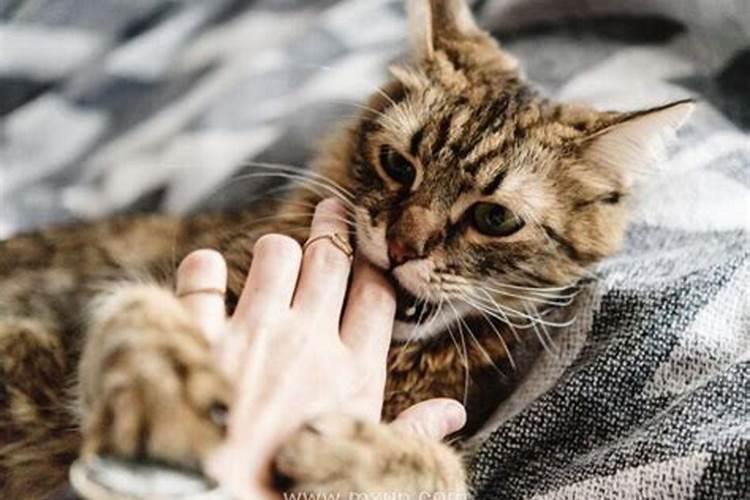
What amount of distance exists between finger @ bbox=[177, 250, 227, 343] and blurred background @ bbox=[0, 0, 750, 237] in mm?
549

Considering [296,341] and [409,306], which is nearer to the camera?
[296,341]

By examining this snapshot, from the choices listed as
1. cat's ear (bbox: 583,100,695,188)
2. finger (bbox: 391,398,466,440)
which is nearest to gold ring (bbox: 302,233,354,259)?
finger (bbox: 391,398,466,440)

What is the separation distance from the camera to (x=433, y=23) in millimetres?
1431

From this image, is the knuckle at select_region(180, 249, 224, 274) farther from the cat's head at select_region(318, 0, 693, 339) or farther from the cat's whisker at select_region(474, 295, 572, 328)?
the cat's whisker at select_region(474, 295, 572, 328)

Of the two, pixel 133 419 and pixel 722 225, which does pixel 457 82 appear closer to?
pixel 722 225

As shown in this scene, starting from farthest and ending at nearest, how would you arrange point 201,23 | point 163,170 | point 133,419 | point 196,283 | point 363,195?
1. point 201,23
2. point 163,170
3. point 363,195
4. point 196,283
5. point 133,419

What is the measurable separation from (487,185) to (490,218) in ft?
0.14

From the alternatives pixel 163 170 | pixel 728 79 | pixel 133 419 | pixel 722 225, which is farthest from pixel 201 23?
pixel 133 419

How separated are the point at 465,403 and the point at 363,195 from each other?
0.32 metres

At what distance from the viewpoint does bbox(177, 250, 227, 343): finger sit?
109 cm

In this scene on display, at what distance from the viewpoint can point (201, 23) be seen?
208 centimetres

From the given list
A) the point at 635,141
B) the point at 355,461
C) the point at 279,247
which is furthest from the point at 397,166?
the point at 355,461

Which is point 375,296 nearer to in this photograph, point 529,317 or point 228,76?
point 529,317

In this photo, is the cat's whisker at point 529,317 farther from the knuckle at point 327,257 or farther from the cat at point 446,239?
the knuckle at point 327,257
